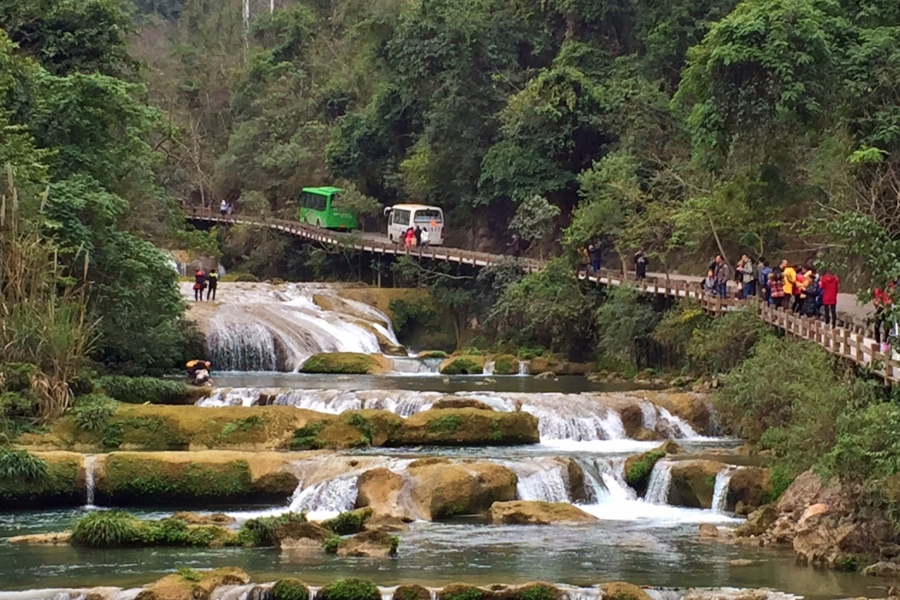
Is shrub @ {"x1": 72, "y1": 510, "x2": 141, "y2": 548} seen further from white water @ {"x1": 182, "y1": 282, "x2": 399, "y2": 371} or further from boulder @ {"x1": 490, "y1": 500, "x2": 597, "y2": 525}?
white water @ {"x1": 182, "y1": 282, "x2": 399, "y2": 371}

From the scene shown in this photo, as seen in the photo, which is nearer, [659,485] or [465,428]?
[659,485]

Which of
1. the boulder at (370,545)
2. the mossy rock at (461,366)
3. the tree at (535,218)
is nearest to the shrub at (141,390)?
the mossy rock at (461,366)

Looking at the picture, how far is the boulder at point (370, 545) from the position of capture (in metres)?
22.4

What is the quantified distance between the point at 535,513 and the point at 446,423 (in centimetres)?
597

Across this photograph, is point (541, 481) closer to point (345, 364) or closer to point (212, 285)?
point (345, 364)

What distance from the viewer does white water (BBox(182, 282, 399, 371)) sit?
139 ft

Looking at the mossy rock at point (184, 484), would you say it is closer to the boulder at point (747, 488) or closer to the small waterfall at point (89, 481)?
the small waterfall at point (89, 481)

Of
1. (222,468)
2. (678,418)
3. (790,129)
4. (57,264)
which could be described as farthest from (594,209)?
(222,468)

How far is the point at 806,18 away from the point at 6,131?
56.5ft

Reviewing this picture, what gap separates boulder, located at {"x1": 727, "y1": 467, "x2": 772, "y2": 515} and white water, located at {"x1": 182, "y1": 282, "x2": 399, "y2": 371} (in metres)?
18.1

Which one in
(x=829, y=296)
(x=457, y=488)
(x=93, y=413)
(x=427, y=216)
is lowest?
(x=457, y=488)

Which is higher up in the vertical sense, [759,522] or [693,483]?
[693,483]

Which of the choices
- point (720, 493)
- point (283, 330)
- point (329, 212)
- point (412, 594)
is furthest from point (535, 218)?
point (412, 594)

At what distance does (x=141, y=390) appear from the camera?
109ft
